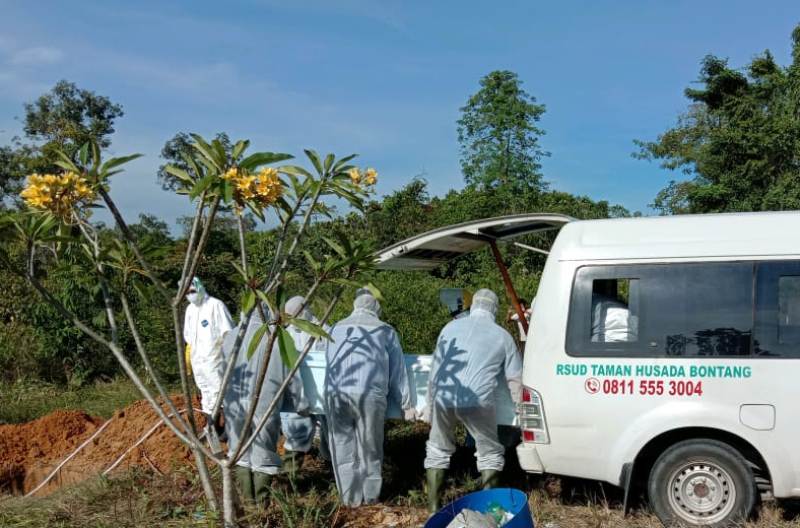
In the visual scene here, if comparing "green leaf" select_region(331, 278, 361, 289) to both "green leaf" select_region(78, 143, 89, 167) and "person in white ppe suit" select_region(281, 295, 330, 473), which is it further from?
"person in white ppe suit" select_region(281, 295, 330, 473)

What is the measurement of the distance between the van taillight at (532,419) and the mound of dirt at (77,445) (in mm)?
3496

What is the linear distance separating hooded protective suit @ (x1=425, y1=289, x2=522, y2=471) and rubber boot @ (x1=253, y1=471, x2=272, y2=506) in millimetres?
1282


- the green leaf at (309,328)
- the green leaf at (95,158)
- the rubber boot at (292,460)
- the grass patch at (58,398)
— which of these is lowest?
the grass patch at (58,398)

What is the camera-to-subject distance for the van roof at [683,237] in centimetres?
537

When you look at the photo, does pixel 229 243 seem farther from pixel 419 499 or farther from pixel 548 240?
pixel 419 499

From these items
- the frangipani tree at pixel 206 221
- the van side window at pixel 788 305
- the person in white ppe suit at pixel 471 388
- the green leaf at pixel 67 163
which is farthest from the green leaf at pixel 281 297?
the van side window at pixel 788 305

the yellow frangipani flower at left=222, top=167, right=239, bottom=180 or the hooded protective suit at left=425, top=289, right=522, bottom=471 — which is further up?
the yellow frangipani flower at left=222, top=167, right=239, bottom=180

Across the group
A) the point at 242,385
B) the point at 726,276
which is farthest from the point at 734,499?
the point at 242,385

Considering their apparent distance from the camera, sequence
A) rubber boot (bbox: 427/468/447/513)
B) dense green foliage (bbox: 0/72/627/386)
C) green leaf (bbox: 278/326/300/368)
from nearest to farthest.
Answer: green leaf (bbox: 278/326/300/368) < rubber boot (bbox: 427/468/447/513) < dense green foliage (bbox: 0/72/627/386)

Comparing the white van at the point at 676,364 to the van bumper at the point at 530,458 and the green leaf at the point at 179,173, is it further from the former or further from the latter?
the green leaf at the point at 179,173

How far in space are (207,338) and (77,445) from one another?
203 cm

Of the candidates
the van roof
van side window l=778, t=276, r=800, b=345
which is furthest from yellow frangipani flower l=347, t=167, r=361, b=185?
van side window l=778, t=276, r=800, b=345

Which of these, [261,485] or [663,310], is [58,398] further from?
[663,310]

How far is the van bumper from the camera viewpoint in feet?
18.7
